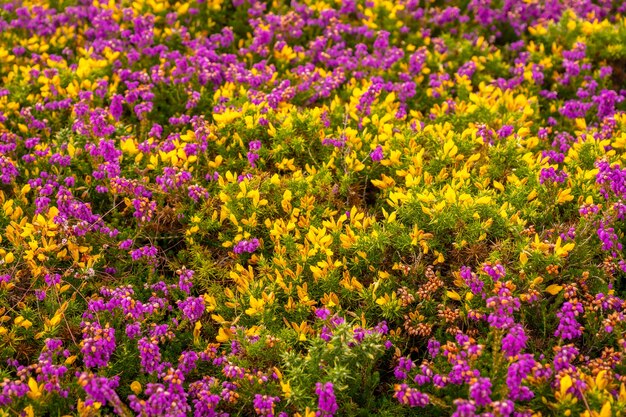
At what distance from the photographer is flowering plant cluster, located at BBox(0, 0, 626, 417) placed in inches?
147

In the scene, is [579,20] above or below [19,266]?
above

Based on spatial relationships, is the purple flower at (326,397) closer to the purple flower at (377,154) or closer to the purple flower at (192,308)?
the purple flower at (192,308)

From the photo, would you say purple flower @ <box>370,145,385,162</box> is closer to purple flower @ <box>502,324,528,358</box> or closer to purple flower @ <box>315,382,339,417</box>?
purple flower @ <box>502,324,528,358</box>

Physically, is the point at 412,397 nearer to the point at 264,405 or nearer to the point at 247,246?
the point at 264,405

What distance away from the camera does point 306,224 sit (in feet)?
15.4

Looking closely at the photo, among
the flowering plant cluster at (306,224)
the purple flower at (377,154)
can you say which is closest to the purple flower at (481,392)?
the flowering plant cluster at (306,224)

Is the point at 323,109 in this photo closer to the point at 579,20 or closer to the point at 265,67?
the point at 265,67

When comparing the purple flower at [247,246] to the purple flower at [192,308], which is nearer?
the purple flower at [192,308]

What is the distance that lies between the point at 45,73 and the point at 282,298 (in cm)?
323

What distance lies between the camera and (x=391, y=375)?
13.5ft

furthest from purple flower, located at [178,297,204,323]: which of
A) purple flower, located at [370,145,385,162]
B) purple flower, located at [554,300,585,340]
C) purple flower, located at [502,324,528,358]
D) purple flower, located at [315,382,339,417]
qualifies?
purple flower, located at [554,300,585,340]

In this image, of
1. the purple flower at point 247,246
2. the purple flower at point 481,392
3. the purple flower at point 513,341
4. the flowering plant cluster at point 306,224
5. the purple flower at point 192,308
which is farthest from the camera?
the purple flower at point 247,246

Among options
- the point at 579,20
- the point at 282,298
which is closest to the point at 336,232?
the point at 282,298

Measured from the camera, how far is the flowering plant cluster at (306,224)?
12.2 ft
